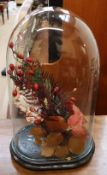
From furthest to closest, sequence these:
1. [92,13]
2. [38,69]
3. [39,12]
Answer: [92,13] → [39,12] → [38,69]

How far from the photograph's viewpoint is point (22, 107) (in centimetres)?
71

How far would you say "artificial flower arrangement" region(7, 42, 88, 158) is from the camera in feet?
2.13

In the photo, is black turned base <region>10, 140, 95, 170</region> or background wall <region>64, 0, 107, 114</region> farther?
background wall <region>64, 0, 107, 114</region>

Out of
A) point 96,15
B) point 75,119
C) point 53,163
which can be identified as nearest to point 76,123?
point 75,119

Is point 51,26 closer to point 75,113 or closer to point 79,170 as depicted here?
point 75,113

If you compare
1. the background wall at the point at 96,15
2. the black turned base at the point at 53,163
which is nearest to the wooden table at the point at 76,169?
the black turned base at the point at 53,163

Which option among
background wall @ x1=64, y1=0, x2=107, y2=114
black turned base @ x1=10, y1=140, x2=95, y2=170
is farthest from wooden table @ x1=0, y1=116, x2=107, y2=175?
background wall @ x1=64, y1=0, x2=107, y2=114

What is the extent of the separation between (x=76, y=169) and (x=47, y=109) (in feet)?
0.56

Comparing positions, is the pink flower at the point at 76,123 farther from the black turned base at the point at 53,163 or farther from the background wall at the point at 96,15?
the background wall at the point at 96,15

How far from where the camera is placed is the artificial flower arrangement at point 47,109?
2.13 ft

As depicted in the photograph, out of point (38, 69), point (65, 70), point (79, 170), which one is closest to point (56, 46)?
point (65, 70)

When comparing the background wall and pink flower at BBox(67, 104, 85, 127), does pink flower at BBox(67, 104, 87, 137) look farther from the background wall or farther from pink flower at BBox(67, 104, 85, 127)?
the background wall

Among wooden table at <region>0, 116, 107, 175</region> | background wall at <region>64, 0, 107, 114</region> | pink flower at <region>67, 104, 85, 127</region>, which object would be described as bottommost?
wooden table at <region>0, 116, 107, 175</region>

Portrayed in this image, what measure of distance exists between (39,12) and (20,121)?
0.32 m
